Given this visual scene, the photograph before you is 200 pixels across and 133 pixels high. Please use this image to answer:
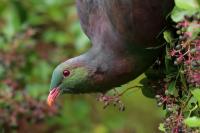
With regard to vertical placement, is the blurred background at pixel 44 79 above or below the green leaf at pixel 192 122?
above

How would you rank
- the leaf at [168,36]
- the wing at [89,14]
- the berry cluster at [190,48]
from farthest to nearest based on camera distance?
the wing at [89,14], the leaf at [168,36], the berry cluster at [190,48]

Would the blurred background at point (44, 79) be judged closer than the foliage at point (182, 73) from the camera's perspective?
No

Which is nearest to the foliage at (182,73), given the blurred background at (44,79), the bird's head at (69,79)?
the bird's head at (69,79)

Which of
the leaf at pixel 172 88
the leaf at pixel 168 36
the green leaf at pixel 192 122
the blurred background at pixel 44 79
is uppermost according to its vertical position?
the blurred background at pixel 44 79

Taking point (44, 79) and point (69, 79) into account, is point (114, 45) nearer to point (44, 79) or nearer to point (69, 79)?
point (69, 79)

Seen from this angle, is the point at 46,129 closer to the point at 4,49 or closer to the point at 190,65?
the point at 4,49

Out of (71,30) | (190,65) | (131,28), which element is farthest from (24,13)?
(190,65)

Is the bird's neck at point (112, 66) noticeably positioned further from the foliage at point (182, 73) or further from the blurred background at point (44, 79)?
the blurred background at point (44, 79)

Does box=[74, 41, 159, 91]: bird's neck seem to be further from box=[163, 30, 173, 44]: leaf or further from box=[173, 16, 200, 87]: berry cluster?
box=[173, 16, 200, 87]: berry cluster
